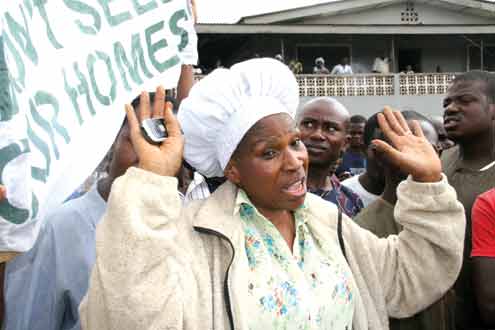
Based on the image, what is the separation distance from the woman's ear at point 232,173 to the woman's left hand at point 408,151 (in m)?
0.50

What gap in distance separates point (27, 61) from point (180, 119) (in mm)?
534

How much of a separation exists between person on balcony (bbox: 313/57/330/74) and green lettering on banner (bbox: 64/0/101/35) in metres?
17.0

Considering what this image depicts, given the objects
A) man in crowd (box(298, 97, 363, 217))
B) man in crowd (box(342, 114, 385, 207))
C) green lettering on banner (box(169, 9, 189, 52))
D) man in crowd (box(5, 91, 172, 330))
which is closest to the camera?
man in crowd (box(5, 91, 172, 330))

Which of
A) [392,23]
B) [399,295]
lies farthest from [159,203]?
[392,23]

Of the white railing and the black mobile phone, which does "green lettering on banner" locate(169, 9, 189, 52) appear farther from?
the white railing

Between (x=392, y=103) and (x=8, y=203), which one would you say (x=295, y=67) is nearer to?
(x=392, y=103)

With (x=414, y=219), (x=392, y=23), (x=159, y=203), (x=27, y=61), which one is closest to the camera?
(x=159, y=203)

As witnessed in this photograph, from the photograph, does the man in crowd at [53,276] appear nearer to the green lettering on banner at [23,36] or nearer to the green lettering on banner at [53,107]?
the green lettering on banner at [53,107]

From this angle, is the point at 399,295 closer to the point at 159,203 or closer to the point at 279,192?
the point at 279,192

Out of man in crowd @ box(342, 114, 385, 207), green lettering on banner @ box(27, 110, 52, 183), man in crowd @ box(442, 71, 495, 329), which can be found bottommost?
man in crowd @ box(342, 114, 385, 207)

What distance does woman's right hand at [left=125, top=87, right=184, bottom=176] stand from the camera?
182 centimetres

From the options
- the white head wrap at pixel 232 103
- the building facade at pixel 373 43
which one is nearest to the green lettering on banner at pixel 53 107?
the white head wrap at pixel 232 103

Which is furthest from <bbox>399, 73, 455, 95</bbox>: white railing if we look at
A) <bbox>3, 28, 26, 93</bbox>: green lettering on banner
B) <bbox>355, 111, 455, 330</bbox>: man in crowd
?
<bbox>3, 28, 26, 93</bbox>: green lettering on banner

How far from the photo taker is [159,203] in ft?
5.80
